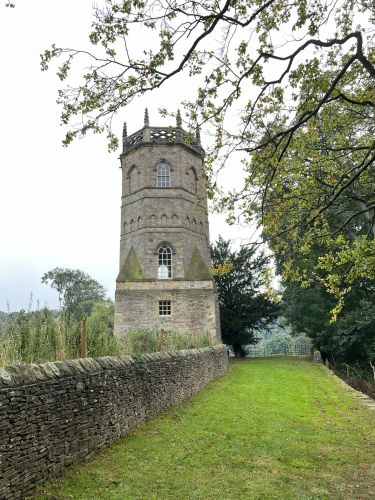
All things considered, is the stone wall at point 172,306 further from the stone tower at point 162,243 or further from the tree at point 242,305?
the tree at point 242,305

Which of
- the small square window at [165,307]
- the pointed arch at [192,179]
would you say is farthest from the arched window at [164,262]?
the pointed arch at [192,179]

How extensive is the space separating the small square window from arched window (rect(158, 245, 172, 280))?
160 centimetres

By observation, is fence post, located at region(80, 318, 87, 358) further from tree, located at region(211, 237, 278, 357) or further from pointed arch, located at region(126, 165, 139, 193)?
tree, located at region(211, 237, 278, 357)

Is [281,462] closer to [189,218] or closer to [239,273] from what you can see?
[189,218]

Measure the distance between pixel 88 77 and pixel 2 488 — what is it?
5.74 metres

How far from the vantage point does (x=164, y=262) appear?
27656 millimetres

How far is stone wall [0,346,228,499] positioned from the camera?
491cm

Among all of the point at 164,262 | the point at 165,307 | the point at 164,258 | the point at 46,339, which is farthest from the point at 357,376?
the point at 46,339

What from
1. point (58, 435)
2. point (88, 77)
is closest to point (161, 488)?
point (58, 435)

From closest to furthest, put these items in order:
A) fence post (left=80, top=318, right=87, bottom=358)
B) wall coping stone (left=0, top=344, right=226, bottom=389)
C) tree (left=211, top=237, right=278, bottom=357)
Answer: wall coping stone (left=0, top=344, right=226, bottom=389), fence post (left=80, top=318, right=87, bottom=358), tree (left=211, top=237, right=278, bottom=357)

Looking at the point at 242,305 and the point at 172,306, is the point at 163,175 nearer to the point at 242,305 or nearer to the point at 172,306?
the point at 172,306

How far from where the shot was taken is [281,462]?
21.6 ft

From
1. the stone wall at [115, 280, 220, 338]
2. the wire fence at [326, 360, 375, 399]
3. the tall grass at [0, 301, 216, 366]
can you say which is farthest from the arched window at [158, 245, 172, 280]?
the tall grass at [0, 301, 216, 366]

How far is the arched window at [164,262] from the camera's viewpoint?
2738cm
